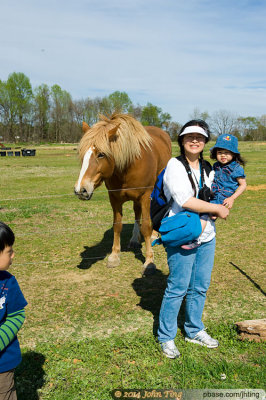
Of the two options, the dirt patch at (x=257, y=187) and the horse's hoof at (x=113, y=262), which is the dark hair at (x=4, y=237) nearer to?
the horse's hoof at (x=113, y=262)

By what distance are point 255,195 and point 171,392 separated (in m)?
9.25

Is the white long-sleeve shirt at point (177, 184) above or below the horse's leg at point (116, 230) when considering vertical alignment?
above

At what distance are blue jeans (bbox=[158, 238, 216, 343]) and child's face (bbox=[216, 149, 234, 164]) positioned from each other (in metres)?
0.83

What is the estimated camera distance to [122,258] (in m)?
5.18

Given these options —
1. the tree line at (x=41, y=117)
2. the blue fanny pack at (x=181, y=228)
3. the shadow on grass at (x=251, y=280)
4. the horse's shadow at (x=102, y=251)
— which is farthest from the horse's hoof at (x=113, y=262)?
the tree line at (x=41, y=117)

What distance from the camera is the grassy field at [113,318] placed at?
2424 millimetres

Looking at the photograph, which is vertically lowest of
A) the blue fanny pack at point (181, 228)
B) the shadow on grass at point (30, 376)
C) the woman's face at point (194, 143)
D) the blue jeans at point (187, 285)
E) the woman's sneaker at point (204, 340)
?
the shadow on grass at point (30, 376)

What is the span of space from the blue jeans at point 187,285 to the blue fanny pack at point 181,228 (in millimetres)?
146

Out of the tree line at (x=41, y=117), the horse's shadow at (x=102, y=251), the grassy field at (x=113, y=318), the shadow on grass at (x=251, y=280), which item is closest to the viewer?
the grassy field at (x=113, y=318)

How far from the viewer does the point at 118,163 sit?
13.3 ft

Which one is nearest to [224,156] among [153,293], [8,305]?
[153,293]

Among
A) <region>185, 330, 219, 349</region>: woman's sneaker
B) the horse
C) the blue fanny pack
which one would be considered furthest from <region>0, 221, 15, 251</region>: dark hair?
<region>185, 330, 219, 349</region>: woman's sneaker

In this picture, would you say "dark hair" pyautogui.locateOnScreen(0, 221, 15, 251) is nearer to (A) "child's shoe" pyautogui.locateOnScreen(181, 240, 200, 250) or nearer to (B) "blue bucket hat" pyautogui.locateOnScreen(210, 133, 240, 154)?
(A) "child's shoe" pyautogui.locateOnScreen(181, 240, 200, 250)

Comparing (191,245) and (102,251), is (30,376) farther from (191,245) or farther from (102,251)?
(102,251)
